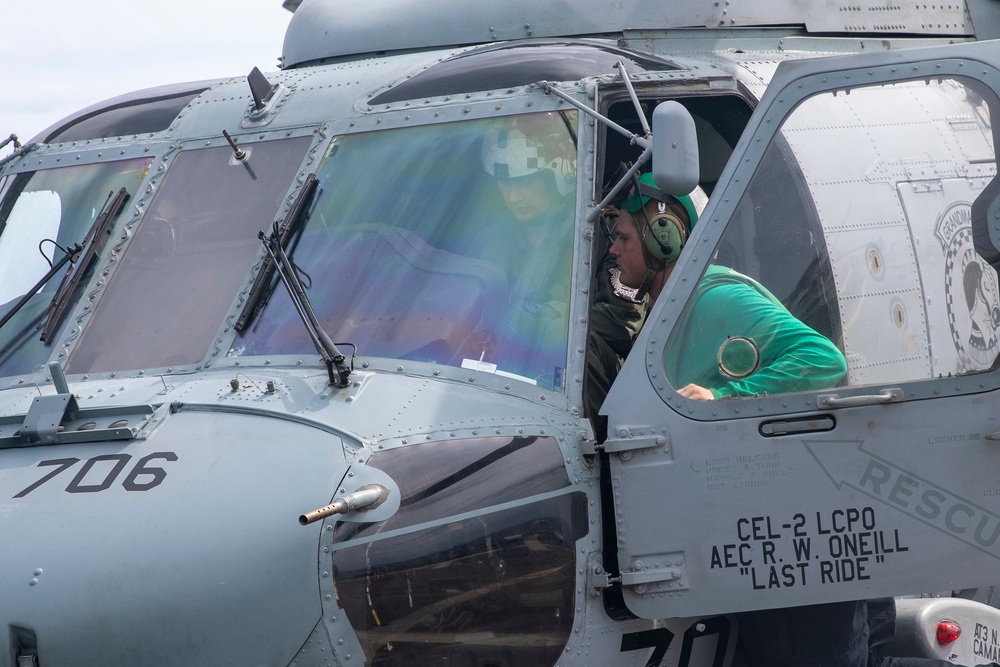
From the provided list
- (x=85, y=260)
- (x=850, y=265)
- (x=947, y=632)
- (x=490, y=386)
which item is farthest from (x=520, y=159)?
(x=947, y=632)

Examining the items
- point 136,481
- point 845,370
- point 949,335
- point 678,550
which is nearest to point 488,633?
point 678,550

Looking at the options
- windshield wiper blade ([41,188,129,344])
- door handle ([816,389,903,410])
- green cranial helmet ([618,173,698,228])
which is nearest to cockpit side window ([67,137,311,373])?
windshield wiper blade ([41,188,129,344])

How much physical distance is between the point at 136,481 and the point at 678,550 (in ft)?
5.19

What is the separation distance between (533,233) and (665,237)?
1.77 ft

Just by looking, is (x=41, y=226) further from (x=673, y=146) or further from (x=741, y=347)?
(x=741, y=347)

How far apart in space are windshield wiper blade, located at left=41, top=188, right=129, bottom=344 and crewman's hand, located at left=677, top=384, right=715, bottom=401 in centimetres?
222

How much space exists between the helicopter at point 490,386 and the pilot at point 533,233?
11 mm

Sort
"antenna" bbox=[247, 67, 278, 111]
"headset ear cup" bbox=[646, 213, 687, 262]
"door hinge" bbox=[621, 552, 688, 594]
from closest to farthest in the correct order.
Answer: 1. "door hinge" bbox=[621, 552, 688, 594]
2. "headset ear cup" bbox=[646, 213, 687, 262]
3. "antenna" bbox=[247, 67, 278, 111]

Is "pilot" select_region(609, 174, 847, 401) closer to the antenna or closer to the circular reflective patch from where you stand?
the circular reflective patch

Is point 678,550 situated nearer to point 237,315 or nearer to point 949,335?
point 949,335

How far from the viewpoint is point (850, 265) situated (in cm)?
411

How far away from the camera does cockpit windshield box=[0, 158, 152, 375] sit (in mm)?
4625

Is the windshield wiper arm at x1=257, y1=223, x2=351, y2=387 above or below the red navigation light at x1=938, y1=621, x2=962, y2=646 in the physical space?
above

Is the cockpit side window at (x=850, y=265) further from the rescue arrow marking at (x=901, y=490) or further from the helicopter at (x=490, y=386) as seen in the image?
the rescue arrow marking at (x=901, y=490)
